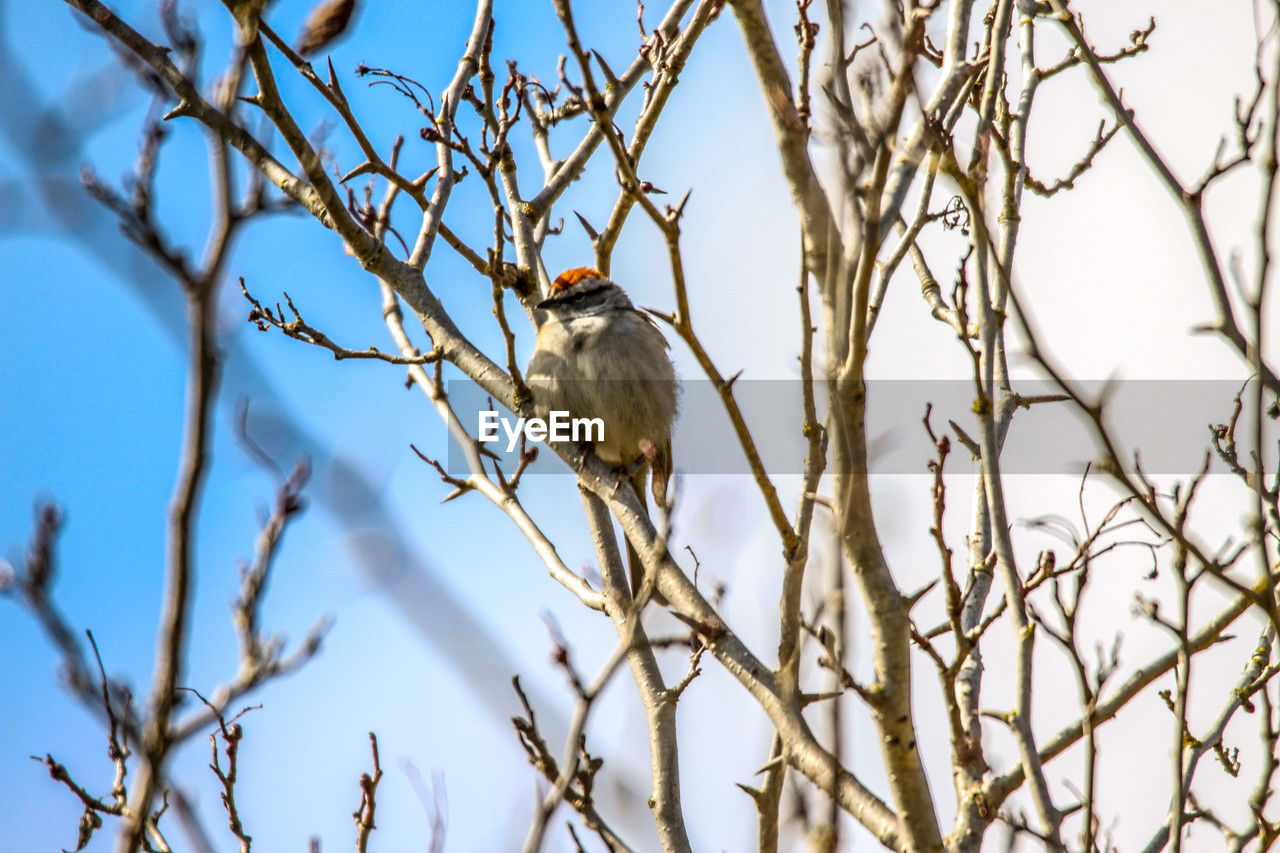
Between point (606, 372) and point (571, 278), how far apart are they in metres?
0.86

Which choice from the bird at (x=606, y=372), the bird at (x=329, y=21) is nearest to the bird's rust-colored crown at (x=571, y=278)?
the bird at (x=606, y=372)

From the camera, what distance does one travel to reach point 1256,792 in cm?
394

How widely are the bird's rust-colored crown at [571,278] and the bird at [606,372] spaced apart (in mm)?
44

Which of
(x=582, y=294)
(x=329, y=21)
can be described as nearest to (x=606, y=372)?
(x=582, y=294)

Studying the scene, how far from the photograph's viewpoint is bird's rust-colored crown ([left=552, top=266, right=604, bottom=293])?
22.3 feet

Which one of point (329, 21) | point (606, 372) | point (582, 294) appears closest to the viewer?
point (329, 21)

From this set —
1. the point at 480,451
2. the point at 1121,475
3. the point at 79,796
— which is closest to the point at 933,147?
the point at 1121,475

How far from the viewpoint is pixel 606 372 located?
6.28 meters

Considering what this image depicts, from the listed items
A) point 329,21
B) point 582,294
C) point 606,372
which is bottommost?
point 329,21

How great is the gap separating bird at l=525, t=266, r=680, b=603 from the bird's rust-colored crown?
4cm

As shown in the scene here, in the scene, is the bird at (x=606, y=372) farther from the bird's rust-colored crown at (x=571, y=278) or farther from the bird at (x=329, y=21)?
the bird at (x=329, y=21)

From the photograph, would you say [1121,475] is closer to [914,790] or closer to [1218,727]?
[914,790]

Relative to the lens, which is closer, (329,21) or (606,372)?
(329,21)

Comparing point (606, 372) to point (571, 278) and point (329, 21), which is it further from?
point (329, 21)
